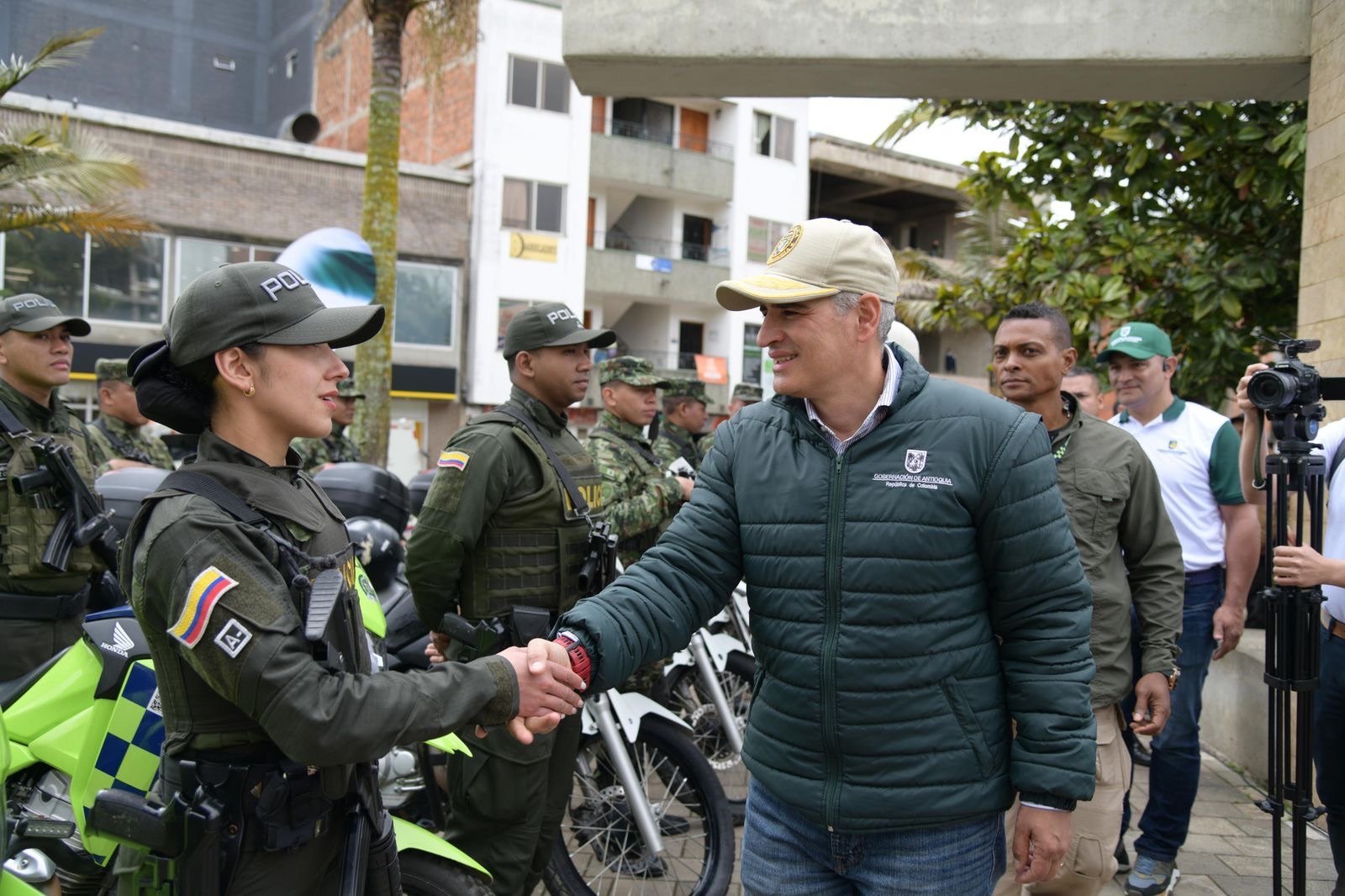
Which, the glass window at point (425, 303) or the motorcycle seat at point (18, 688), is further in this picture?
the glass window at point (425, 303)

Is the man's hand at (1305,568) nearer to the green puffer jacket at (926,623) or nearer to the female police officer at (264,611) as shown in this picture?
the green puffer jacket at (926,623)

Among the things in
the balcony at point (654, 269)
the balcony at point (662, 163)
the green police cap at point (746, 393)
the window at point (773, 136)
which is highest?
the window at point (773, 136)

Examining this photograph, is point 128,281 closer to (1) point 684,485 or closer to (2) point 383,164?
(2) point 383,164

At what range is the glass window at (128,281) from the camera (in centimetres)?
2083

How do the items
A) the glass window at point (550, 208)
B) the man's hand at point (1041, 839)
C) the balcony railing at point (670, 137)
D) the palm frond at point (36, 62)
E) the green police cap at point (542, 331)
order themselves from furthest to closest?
the balcony railing at point (670, 137) → the glass window at point (550, 208) → the palm frond at point (36, 62) → the green police cap at point (542, 331) → the man's hand at point (1041, 839)

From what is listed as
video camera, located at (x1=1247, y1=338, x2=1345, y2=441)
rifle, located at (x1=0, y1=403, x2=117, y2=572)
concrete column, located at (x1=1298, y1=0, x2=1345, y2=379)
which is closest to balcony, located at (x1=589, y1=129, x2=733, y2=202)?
concrete column, located at (x1=1298, y1=0, x2=1345, y2=379)

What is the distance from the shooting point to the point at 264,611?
6.64 ft

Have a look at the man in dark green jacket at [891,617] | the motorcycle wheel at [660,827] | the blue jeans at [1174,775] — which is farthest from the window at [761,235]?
the man in dark green jacket at [891,617]

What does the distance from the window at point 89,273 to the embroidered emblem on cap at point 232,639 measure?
67.5 feet

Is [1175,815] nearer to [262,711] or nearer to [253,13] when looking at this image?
[262,711]

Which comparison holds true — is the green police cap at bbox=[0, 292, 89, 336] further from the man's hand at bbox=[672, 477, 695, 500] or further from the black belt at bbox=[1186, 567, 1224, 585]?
the black belt at bbox=[1186, 567, 1224, 585]

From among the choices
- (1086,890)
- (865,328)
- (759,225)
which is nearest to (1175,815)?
(1086,890)

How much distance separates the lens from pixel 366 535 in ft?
14.8

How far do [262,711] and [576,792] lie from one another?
2.50m
